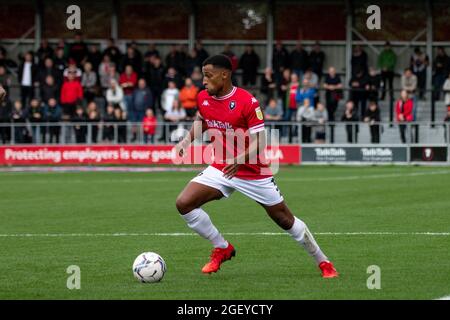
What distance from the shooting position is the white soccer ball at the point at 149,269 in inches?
422

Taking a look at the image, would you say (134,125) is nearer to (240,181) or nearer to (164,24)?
(164,24)

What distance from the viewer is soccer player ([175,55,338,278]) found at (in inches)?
436

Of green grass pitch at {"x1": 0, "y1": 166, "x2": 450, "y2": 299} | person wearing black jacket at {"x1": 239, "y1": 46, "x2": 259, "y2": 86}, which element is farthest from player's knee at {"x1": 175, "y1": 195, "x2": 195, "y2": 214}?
person wearing black jacket at {"x1": 239, "y1": 46, "x2": 259, "y2": 86}

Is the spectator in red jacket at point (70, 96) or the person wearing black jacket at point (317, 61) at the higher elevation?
the person wearing black jacket at point (317, 61)

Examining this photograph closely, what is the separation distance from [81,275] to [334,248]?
367cm

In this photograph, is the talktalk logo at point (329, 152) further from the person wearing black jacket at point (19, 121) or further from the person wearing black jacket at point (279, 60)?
the person wearing black jacket at point (19, 121)

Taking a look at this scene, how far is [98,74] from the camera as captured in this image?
3700 centimetres

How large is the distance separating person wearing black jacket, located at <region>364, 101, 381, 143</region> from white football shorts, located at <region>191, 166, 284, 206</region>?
22.1m

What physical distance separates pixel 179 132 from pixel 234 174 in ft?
71.3

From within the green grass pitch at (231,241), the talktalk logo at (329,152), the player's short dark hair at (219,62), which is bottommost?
the green grass pitch at (231,241)

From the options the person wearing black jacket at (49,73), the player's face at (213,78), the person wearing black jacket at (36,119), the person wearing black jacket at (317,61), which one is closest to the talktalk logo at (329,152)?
the person wearing black jacket at (317,61)

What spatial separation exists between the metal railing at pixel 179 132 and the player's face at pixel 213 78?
21.5 metres

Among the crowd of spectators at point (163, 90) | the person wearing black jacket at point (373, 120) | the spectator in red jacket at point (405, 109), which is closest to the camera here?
the person wearing black jacket at point (373, 120)

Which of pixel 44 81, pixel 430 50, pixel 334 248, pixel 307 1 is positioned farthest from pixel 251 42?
pixel 334 248
